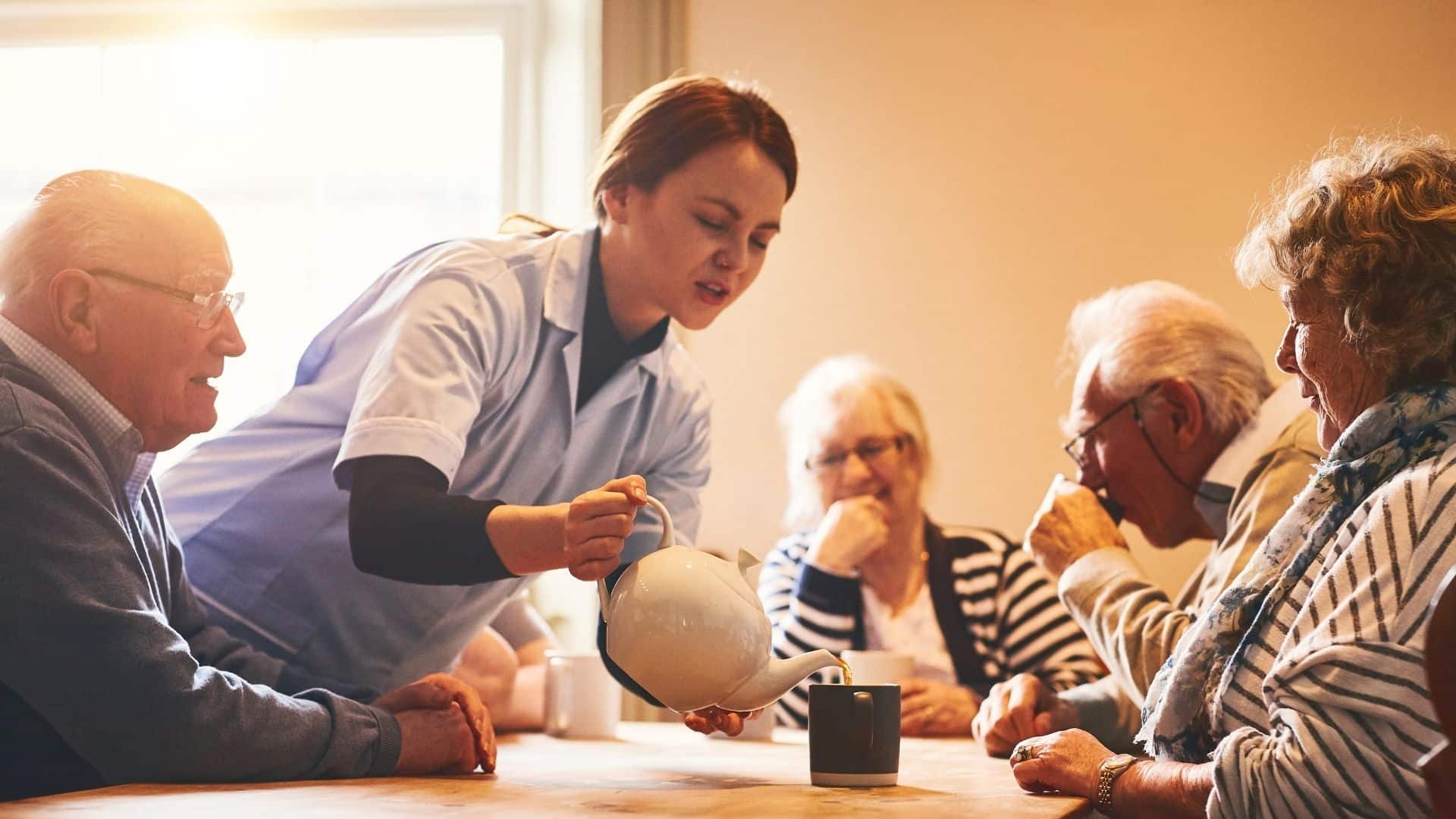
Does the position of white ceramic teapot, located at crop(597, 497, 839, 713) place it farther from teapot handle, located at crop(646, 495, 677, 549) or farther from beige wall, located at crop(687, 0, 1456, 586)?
beige wall, located at crop(687, 0, 1456, 586)

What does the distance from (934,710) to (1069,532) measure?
426mm

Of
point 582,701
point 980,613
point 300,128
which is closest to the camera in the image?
point 582,701

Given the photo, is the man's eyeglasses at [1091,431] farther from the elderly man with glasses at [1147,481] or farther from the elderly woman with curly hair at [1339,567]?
the elderly woman with curly hair at [1339,567]

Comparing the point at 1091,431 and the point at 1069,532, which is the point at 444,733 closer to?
the point at 1069,532

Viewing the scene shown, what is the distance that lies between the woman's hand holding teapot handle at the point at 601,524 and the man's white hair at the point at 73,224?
571mm

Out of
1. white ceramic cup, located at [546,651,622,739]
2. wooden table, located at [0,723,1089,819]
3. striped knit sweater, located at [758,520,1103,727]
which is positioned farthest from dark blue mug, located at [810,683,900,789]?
striped knit sweater, located at [758,520,1103,727]

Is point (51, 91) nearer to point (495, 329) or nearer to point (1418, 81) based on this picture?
point (495, 329)

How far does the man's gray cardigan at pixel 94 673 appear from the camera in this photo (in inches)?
42.8

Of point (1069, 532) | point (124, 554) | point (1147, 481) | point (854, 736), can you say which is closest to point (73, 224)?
point (124, 554)

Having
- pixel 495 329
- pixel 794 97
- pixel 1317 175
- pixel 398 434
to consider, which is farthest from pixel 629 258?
pixel 794 97

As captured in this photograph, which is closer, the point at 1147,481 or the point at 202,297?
the point at 202,297

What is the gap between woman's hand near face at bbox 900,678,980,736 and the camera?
6.92ft

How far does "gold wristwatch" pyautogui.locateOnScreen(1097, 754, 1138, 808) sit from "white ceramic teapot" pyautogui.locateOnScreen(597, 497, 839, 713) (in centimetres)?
31

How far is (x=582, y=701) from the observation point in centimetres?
188
